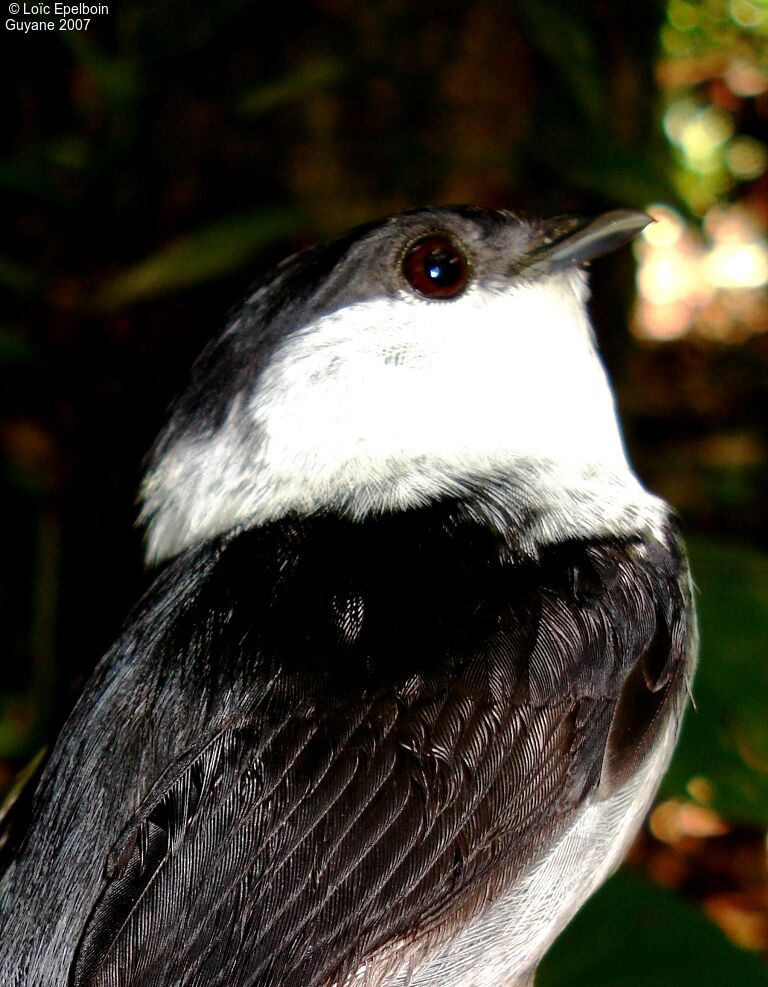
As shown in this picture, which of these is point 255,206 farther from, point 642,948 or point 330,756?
point 642,948

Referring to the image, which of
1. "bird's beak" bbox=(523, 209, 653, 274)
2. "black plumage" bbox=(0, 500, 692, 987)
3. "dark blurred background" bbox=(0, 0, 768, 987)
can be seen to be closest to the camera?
"black plumage" bbox=(0, 500, 692, 987)

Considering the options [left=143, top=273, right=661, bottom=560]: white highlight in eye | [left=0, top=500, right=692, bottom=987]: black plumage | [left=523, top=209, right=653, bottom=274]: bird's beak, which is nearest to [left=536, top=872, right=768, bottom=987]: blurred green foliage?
[left=0, top=500, right=692, bottom=987]: black plumage

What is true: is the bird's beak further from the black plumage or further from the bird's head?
the black plumage

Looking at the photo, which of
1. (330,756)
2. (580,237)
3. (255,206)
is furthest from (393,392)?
(255,206)

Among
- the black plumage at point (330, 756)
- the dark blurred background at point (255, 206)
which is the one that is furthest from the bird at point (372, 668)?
the dark blurred background at point (255, 206)

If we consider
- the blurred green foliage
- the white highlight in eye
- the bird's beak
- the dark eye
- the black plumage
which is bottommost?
the blurred green foliage

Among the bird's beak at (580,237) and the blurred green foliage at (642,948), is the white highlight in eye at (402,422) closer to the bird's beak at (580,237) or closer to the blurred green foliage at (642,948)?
the bird's beak at (580,237)
